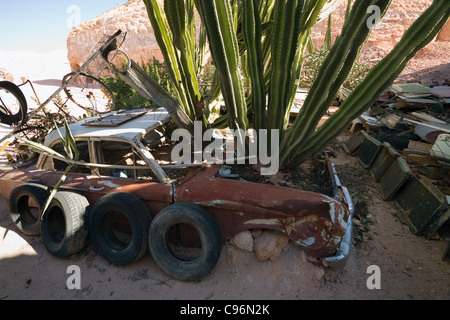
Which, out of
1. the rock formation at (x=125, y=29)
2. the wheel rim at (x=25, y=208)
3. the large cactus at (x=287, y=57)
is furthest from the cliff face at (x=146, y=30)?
the wheel rim at (x=25, y=208)

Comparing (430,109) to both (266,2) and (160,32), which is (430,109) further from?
(160,32)

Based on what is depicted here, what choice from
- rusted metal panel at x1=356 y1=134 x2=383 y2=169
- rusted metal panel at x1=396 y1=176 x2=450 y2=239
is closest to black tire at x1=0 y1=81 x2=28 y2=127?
rusted metal panel at x1=396 y1=176 x2=450 y2=239

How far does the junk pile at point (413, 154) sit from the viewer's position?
2885mm

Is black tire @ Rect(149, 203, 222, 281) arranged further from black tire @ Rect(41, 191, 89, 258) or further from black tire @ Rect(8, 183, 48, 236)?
black tire @ Rect(8, 183, 48, 236)

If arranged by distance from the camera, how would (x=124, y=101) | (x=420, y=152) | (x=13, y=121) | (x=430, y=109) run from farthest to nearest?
(x=124, y=101) < (x=430, y=109) < (x=420, y=152) < (x=13, y=121)

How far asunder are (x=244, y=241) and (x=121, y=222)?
1.38 meters

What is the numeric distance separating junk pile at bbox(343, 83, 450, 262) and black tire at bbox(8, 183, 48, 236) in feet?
14.6

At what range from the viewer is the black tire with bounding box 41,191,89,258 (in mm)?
2549

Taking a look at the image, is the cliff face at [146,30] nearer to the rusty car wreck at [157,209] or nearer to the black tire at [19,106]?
the black tire at [19,106]

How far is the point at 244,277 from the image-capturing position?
7.80 ft

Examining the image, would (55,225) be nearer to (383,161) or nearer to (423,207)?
(423,207)

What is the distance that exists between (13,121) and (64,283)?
2.58 meters
